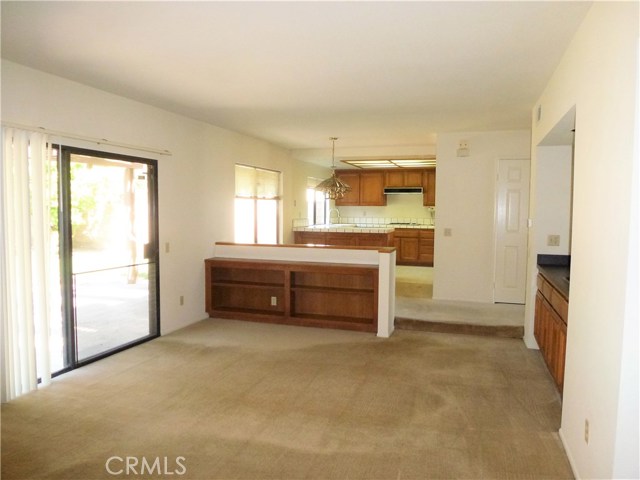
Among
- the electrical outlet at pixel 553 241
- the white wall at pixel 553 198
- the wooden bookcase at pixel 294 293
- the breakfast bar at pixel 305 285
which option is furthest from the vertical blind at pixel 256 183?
the electrical outlet at pixel 553 241

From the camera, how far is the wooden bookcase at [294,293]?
5352mm

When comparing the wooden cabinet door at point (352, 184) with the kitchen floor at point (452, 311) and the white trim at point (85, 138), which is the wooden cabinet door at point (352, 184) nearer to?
the kitchen floor at point (452, 311)

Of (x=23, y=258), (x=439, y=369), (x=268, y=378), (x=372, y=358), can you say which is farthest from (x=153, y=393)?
(x=439, y=369)

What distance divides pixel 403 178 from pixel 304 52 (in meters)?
7.56

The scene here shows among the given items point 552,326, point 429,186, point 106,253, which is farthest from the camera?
point 429,186

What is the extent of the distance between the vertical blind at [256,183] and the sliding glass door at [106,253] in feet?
6.54

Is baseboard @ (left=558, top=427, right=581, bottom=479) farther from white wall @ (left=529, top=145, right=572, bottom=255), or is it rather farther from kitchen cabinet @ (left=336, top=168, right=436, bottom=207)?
kitchen cabinet @ (left=336, top=168, right=436, bottom=207)

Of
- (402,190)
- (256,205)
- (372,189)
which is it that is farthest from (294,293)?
(372,189)

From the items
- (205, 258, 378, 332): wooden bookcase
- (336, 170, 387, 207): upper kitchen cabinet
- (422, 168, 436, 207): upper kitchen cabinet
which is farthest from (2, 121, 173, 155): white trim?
(422, 168, 436, 207): upper kitchen cabinet

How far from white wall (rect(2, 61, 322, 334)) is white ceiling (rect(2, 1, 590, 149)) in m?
0.18

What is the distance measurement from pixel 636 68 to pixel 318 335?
405 centimetres

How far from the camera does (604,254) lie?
2037mm

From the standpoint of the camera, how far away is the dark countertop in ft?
11.3

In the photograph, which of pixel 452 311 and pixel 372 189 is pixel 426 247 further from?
pixel 452 311
